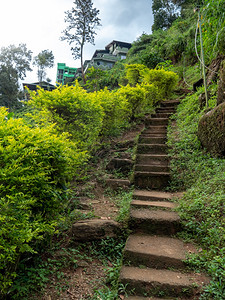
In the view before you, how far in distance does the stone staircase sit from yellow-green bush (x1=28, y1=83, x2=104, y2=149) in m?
1.41

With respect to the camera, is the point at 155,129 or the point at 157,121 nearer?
the point at 155,129

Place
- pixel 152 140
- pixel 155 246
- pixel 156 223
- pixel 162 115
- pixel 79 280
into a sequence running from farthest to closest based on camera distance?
pixel 162 115, pixel 152 140, pixel 156 223, pixel 155 246, pixel 79 280

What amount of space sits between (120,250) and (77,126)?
2.90 meters

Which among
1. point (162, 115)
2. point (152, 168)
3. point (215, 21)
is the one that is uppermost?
point (215, 21)

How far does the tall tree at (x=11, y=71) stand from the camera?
2644 cm

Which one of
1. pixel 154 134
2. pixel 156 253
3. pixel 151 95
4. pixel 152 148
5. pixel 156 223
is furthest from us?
pixel 151 95

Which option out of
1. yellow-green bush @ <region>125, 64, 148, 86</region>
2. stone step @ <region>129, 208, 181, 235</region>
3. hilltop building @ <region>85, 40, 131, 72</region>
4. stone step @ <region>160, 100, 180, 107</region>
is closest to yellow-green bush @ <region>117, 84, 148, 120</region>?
stone step @ <region>160, 100, 180, 107</region>

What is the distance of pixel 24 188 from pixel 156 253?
1.75 meters

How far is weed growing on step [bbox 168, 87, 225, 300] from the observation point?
6.99 feet

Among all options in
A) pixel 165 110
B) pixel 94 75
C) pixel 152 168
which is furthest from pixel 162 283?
pixel 94 75

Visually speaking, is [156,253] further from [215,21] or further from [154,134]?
[215,21]

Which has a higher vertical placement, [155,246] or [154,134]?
[154,134]

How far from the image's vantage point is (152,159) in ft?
16.1

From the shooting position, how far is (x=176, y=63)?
13273 mm
